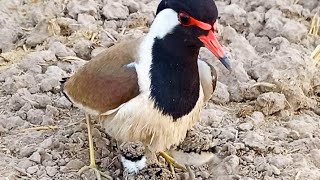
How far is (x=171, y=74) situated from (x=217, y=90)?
971 mm

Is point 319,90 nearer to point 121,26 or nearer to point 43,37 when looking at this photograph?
point 121,26

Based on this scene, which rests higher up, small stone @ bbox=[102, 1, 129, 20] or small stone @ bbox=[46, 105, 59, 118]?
small stone @ bbox=[102, 1, 129, 20]

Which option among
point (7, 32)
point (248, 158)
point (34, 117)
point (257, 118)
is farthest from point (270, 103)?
point (7, 32)

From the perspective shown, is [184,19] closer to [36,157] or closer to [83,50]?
[36,157]

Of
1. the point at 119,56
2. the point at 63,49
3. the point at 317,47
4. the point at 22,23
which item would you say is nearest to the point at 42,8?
the point at 22,23

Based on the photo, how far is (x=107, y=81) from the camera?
4340 millimetres

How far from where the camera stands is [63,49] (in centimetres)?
540

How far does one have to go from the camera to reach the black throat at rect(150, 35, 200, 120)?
4.24 metres

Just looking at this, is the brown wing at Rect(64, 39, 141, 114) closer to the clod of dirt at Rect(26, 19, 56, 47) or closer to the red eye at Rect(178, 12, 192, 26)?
the red eye at Rect(178, 12, 192, 26)

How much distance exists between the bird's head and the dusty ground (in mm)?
702

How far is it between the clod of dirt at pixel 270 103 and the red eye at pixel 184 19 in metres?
1.15

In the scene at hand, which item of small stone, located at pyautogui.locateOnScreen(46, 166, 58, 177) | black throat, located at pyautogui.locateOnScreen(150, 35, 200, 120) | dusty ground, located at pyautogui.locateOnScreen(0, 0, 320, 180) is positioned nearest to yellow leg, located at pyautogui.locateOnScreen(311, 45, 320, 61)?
dusty ground, located at pyautogui.locateOnScreen(0, 0, 320, 180)

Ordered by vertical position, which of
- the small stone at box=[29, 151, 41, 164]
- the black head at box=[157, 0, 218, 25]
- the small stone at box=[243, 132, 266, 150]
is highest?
the black head at box=[157, 0, 218, 25]

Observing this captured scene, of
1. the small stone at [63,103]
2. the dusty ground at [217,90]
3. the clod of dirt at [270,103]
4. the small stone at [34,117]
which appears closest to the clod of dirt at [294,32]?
the dusty ground at [217,90]
